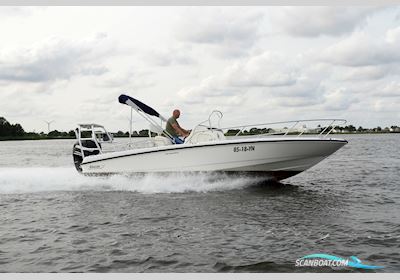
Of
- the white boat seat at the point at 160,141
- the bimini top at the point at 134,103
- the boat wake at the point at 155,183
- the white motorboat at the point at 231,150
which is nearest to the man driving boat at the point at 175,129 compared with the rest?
the white motorboat at the point at 231,150

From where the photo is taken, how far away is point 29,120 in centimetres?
834

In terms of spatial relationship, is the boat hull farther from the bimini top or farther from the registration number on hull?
the bimini top

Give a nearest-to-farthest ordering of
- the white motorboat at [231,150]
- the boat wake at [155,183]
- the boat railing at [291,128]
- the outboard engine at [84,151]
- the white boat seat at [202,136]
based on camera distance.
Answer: the boat railing at [291,128] → the white motorboat at [231,150] → the white boat seat at [202,136] → the boat wake at [155,183] → the outboard engine at [84,151]

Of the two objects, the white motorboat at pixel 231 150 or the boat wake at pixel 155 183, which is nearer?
the white motorboat at pixel 231 150

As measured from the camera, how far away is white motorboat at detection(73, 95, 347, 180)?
930 cm

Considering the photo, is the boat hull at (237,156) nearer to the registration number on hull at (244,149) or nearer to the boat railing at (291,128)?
the registration number on hull at (244,149)

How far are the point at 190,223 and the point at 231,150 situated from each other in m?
2.92

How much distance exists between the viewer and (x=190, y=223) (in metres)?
6.83

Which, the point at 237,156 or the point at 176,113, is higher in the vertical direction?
the point at 176,113

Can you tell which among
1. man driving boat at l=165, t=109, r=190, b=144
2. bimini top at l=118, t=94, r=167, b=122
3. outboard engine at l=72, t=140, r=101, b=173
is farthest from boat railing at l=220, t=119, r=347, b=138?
outboard engine at l=72, t=140, r=101, b=173

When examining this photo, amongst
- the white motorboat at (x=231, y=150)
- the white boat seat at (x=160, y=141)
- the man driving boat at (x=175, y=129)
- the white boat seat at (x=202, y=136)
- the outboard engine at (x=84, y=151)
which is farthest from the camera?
the outboard engine at (x=84, y=151)

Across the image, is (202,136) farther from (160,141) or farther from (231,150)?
(160,141)

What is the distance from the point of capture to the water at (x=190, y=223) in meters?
5.18

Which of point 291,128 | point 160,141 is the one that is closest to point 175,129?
point 160,141
